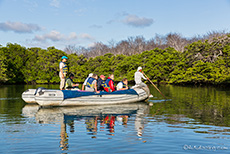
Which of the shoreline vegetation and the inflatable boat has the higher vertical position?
the shoreline vegetation

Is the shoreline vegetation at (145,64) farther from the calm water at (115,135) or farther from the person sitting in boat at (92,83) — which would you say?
the calm water at (115,135)

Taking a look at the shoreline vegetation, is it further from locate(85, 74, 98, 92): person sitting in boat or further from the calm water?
the calm water

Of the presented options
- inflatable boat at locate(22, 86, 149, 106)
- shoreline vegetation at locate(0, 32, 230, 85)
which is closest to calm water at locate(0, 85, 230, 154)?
inflatable boat at locate(22, 86, 149, 106)

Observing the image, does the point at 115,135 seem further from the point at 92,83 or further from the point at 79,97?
the point at 92,83

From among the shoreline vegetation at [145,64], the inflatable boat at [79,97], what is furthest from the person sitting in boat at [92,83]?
the shoreline vegetation at [145,64]

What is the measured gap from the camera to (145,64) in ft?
182

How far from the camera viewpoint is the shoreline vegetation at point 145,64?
138 feet

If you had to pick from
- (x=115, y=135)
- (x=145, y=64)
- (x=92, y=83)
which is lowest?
(x=115, y=135)

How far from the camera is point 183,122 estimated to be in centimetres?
1016

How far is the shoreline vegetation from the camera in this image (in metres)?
41.9

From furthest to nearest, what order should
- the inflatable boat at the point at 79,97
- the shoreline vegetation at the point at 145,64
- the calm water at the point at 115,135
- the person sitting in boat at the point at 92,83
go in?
the shoreline vegetation at the point at 145,64
the person sitting in boat at the point at 92,83
the inflatable boat at the point at 79,97
the calm water at the point at 115,135

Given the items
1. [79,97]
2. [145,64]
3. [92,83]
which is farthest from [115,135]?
[145,64]

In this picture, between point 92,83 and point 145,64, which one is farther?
point 145,64

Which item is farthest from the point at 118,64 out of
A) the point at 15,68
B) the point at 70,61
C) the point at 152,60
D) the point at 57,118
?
the point at 57,118
